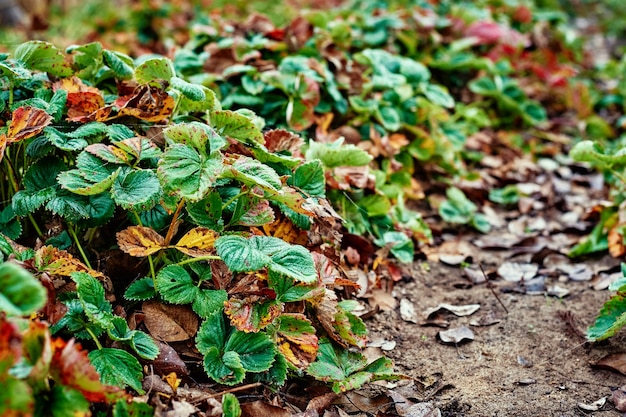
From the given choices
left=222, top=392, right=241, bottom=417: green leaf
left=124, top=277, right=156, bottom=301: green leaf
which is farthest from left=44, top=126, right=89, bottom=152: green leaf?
left=222, top=392, right=241, bottom=417: green leaf

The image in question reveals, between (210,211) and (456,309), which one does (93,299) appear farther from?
(456,309)

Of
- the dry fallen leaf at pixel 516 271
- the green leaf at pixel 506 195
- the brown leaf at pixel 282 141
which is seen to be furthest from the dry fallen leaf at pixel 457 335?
the green leaf at pixel 506 195

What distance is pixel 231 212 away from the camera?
166 cm

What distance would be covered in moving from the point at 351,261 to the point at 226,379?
27.1 inches

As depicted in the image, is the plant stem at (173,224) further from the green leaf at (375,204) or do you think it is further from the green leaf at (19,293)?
the green leaf at (375,204)

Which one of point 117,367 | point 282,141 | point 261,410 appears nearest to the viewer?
point 117,367

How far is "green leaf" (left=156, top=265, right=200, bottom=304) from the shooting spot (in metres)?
1.50

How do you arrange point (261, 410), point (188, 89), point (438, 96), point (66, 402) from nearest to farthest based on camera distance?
point (66, 402) → point (261, 410) → point (188, 89) → point (438, 96)

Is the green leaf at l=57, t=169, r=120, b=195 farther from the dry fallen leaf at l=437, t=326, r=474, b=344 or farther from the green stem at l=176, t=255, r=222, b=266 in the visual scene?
the dry fallen leaf at l=437, t=326, r=474, b=344

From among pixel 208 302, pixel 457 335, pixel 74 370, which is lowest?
pixel 457 335

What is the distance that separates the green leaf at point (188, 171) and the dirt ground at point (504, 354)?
0.65m

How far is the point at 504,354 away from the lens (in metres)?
1.80

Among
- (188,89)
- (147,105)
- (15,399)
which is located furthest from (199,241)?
(15,399)

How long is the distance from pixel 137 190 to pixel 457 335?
0.99 metres
